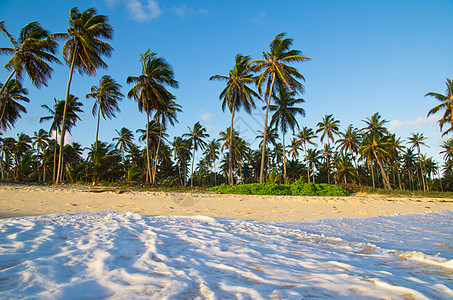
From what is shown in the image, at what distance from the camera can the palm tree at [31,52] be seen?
1455 centimetres

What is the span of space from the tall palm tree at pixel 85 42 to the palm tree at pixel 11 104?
818 centimetres

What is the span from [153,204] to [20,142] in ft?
124

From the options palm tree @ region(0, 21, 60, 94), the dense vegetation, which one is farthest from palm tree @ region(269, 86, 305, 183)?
palm tree @ region(0, 21, 60, 94)

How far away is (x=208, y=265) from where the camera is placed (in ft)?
7.05

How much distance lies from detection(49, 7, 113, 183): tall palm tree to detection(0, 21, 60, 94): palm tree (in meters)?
0.88

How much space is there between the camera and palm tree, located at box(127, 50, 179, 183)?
1866cm

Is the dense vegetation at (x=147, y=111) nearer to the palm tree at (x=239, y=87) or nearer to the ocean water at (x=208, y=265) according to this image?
the palm tree at (x=239, y=87)

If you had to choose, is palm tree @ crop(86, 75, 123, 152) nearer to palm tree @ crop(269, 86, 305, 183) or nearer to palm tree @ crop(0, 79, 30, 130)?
palm tree @ crop(0, 79, 30, 130)

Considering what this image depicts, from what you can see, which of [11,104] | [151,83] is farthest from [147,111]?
[11,104]

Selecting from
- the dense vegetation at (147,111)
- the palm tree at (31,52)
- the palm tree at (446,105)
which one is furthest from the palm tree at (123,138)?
the palm tree at (446,105)

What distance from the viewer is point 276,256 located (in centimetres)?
Result: 249

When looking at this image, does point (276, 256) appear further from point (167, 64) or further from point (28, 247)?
point (167, 64)

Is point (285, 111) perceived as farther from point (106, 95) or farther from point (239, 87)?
point (106, 95)

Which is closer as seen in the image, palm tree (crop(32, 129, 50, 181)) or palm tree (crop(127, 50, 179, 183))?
palm tree (crop(127, 50, 179, 183))
